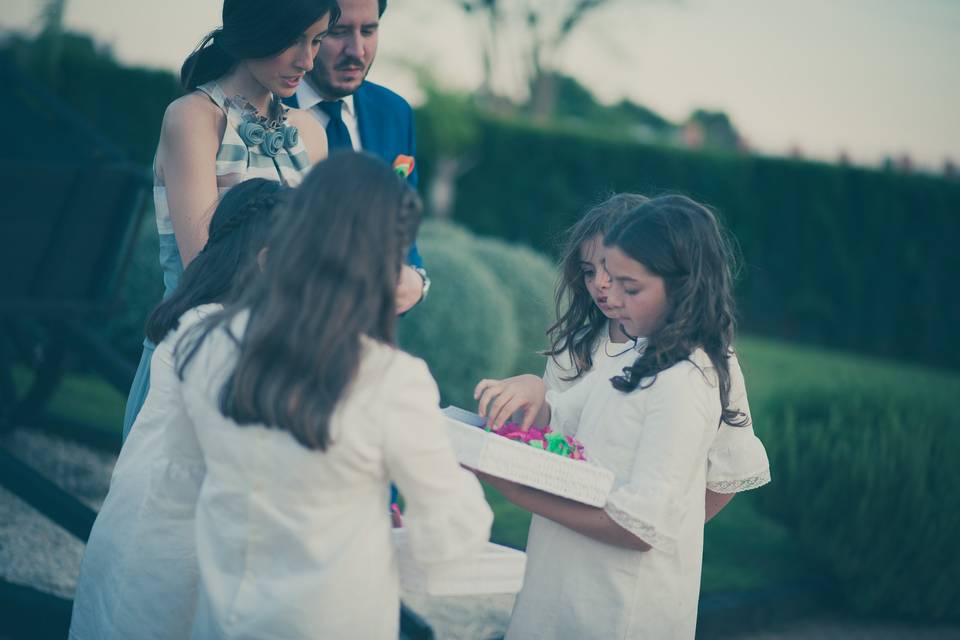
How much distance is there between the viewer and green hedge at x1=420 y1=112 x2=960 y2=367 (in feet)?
42.4

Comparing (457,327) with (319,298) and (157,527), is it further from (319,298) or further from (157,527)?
(319,298)

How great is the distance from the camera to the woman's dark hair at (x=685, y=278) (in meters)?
2.11

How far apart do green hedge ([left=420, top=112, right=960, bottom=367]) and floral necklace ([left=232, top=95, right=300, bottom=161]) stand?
415 inches

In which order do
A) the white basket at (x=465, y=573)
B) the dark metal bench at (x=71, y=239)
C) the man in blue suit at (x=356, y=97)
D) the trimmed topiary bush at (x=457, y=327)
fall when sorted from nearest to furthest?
the white basket at (x=465, y=573) < the man in blue suit at (x=356, y=97) < the dark metal bench at (x=71, y=239) < the trimmed topiary bush at (x=457, y=327)

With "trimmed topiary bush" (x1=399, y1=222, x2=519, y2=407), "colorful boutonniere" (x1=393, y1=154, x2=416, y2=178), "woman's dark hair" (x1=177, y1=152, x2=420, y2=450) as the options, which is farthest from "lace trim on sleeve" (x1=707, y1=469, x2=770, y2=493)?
"trimmed topiary bush" (x1=399, y1=222, x2=519, y2=407)

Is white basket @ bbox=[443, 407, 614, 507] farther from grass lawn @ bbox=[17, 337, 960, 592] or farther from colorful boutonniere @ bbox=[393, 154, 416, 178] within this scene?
grass lawn @ bbox=[17, 337, 960, 592]

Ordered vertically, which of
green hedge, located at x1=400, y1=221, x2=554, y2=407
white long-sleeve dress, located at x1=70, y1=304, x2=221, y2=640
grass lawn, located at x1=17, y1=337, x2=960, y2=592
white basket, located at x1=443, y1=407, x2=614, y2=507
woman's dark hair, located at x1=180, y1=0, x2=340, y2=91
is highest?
woman's dark hair, located at x1=180, y1=0, x2=340, y2=91

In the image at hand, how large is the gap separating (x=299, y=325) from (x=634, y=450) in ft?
2.70

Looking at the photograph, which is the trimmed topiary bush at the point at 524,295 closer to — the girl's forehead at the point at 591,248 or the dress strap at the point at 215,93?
the girl's forehead at the point at 591,248

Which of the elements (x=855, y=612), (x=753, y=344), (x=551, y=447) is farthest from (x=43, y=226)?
(x=753, y=344)

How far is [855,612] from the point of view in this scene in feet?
13.8

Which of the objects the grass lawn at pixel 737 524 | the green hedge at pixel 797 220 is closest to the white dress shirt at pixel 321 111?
the grass lawn at pixel 737 524

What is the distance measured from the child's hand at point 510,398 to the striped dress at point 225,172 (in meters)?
0.65

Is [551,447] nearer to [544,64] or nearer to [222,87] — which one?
[222,87]
